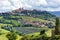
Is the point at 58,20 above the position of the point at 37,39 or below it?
above

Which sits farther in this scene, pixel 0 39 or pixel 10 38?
pixel 0 39

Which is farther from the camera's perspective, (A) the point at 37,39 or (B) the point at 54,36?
(A) the point at 37,39

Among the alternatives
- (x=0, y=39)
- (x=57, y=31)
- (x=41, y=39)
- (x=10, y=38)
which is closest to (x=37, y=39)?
(x=41, y=39)

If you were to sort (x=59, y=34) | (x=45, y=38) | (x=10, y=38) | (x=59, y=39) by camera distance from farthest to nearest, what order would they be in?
(x=10, y=38) → (x=45, y=38) → (x=59, y=34) → (x=59, y=39)

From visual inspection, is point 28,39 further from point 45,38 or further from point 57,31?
point 57,31

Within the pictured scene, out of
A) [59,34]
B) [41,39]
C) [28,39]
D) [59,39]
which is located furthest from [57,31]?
[28,39]

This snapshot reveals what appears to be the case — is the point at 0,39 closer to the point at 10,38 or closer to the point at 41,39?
the point at 10,38

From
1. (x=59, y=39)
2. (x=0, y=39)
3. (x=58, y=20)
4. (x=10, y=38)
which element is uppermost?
(x=58, y=20)

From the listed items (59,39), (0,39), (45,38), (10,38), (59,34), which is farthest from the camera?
(0,39)

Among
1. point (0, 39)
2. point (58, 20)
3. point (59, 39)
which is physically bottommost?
point (0, 39)
